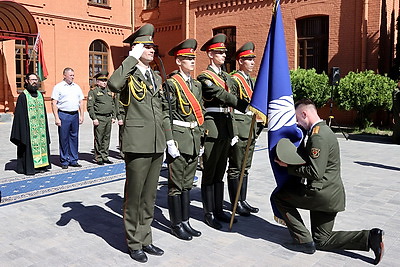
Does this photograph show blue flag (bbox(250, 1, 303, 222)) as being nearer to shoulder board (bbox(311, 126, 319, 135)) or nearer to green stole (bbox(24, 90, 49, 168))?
shoulder board (bbox(311, 126, 319, 135))

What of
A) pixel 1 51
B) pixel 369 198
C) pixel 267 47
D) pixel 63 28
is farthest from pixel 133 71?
pixel 63 28

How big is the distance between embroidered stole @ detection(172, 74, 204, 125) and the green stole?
413 centimetres

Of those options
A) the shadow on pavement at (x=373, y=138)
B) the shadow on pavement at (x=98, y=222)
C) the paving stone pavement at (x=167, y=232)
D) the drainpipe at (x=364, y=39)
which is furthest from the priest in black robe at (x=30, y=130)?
the drainpipe at (x=364, y=39)

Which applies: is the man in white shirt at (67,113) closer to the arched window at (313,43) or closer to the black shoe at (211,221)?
the black shoe at (211,221)

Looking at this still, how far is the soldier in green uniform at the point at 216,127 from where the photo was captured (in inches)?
189

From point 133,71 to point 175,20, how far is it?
1854cm

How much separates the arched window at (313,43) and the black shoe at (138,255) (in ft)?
45.4

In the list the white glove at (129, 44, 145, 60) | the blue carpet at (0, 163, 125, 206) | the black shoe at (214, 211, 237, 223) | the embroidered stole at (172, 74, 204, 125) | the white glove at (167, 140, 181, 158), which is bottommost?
the black shoe at (214, 211, 237, 223)

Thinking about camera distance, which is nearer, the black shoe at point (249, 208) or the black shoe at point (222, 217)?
the black shoe at point (222, 217)

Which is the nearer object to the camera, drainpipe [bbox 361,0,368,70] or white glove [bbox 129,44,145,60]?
white glove [bbox 129,44,145,60]

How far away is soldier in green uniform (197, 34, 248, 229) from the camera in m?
4.80

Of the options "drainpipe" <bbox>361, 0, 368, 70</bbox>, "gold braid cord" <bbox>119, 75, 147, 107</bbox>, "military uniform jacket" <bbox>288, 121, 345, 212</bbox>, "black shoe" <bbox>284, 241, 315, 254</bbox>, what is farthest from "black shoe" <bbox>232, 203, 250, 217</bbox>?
"drainpipe" <bbox>361, 0, 368, 70</bbox>

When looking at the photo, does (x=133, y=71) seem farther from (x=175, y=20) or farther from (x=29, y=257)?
(x=175, y=20)

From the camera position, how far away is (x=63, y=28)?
2014 centimetres
